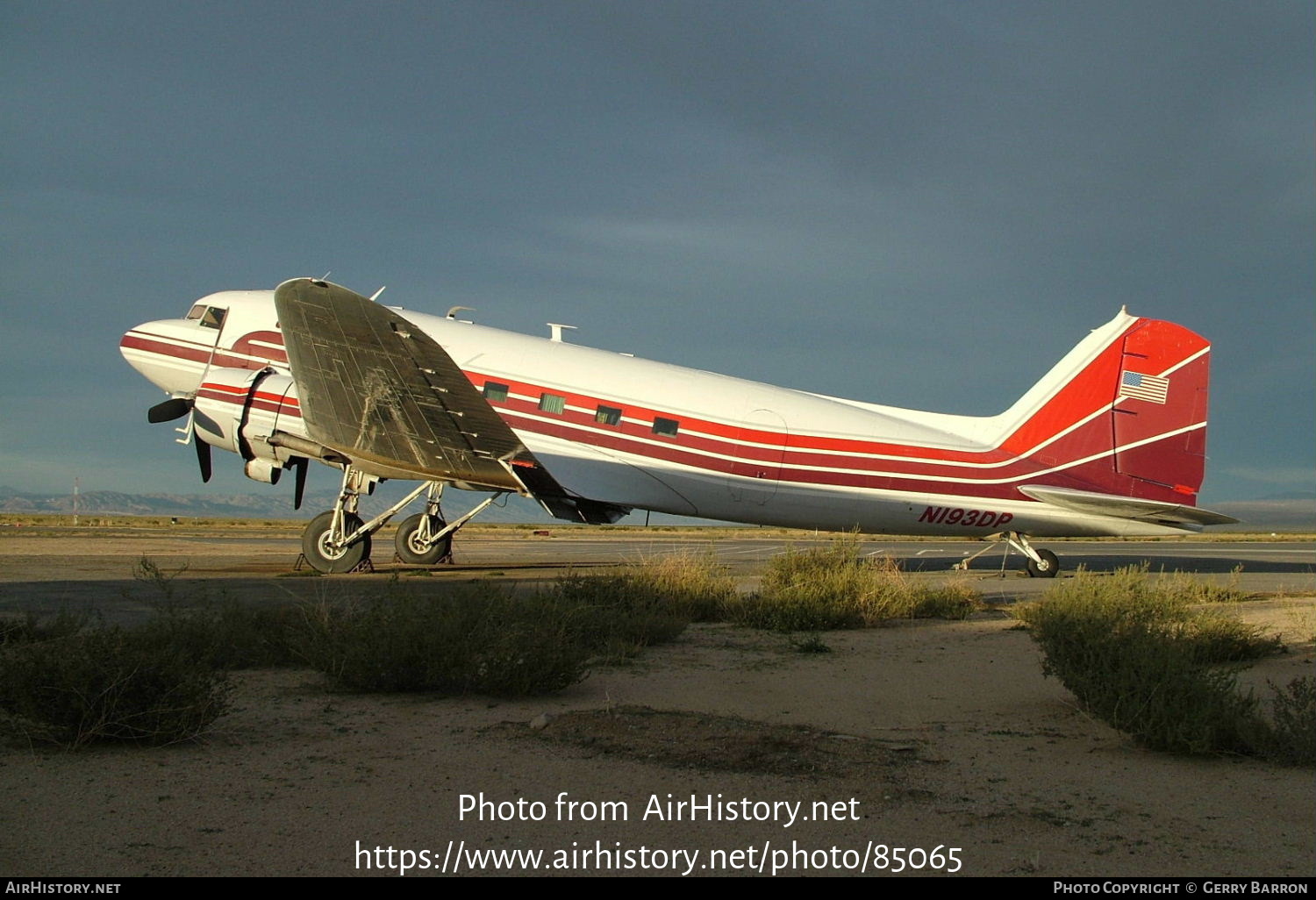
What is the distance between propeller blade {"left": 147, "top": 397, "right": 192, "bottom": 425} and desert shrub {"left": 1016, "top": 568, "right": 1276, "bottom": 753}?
16.1 metres

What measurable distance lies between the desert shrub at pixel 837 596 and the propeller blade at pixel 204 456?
11.6 meters

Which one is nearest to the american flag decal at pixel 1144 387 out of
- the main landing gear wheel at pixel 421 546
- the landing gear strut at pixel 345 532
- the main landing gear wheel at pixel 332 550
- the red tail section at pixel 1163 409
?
the red tail section at pixel 1163 409

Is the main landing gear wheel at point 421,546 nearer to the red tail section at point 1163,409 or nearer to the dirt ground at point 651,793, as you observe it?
the dirt ground at point 651,793

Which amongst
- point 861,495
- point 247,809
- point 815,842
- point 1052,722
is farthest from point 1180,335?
point 247,809

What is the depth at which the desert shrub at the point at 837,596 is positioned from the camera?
37.6ft

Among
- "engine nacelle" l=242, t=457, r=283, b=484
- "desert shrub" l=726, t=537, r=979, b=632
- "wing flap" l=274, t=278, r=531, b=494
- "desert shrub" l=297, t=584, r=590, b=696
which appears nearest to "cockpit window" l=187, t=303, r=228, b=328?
"engine nacelle" l=242, t=457, r=283, b=484

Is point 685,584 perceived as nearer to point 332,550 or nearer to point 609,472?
point 609,472

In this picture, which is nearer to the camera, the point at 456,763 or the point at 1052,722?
the point at 456,763

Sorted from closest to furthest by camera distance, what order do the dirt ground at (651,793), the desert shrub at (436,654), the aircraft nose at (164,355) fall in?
1. the dirt ground at (651,793)
2. the desert shrub at (436,654)
3. the aircraft nose at (164,355)

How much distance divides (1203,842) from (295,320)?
1339cm

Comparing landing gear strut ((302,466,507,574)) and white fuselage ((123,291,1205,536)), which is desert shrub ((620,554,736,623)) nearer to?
white fuselage ((123,291,1205,536))

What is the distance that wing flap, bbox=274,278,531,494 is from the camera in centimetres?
1397
